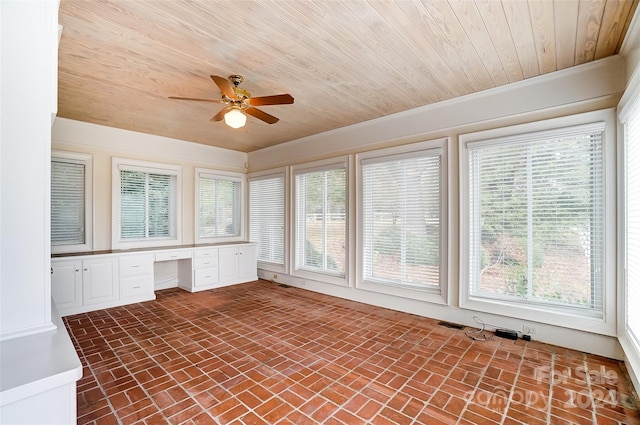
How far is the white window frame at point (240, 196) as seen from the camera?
6.08 m

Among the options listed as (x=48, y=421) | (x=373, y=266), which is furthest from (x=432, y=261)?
(x=48, y=421)

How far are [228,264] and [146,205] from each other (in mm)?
1854

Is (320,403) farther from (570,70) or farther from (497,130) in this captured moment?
(570,70)

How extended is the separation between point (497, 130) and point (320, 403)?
3369 mm

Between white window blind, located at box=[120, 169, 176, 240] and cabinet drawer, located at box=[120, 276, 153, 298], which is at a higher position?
white window blind, located at box=[120, 169, 176, 240]

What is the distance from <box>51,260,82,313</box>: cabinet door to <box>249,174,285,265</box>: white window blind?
3.17 m

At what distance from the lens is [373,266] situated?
182 inches

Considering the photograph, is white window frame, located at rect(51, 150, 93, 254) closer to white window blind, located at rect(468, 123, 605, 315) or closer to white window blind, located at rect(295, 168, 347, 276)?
white window blind, located at rect(295, 168, 347, 276)

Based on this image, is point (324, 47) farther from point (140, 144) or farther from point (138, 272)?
point (138, 272)

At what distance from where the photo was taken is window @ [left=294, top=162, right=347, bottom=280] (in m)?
5.10

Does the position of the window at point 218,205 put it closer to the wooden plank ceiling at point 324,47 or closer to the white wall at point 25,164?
the wooden plank ceiling at point 324,47

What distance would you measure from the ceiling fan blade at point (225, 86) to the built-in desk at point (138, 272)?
10.8 feet

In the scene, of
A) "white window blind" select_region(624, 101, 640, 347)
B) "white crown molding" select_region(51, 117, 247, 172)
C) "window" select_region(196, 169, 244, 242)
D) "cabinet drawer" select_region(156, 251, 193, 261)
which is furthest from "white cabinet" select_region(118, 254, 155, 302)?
Result: "white window blind" select_region(624, 101, 640, 347)

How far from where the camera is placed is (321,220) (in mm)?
5426
